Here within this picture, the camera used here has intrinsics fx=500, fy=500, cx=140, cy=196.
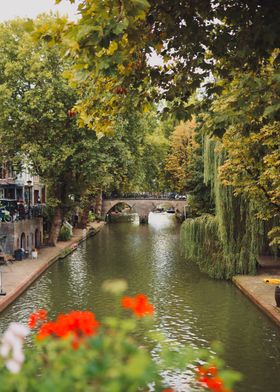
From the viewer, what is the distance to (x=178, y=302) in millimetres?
21953

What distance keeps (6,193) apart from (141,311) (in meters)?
49.1

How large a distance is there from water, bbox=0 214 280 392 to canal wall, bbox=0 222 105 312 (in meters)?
0.41

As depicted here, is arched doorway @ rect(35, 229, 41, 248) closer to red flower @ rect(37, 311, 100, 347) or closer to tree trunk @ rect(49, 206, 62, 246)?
tree trunk @ rect(49, 206, 62, 246)

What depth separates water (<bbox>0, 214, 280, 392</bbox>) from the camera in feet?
49.6

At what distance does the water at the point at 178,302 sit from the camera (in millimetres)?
15125

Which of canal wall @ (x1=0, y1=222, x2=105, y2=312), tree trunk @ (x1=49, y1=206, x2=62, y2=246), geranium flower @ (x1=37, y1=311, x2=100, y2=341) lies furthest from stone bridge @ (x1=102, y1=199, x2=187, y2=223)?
geranium flower @ (x1=37, y1=311, x2=100, y2=341)

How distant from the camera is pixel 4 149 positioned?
3700cm

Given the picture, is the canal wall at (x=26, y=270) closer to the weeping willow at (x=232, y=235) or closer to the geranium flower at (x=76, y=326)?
the weeping willow at (x=232, y=235)

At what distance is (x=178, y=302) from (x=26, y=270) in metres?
10.0

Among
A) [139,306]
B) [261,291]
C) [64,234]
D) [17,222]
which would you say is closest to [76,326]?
[139,306]

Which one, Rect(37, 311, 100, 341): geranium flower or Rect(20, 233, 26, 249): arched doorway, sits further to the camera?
Rect(20, 233, 26, 249): arched doorway

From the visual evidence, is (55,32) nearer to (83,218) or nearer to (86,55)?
(86,55)

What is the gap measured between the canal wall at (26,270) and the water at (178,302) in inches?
16.0

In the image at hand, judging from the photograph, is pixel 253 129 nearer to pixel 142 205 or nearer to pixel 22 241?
pixel 22 241
